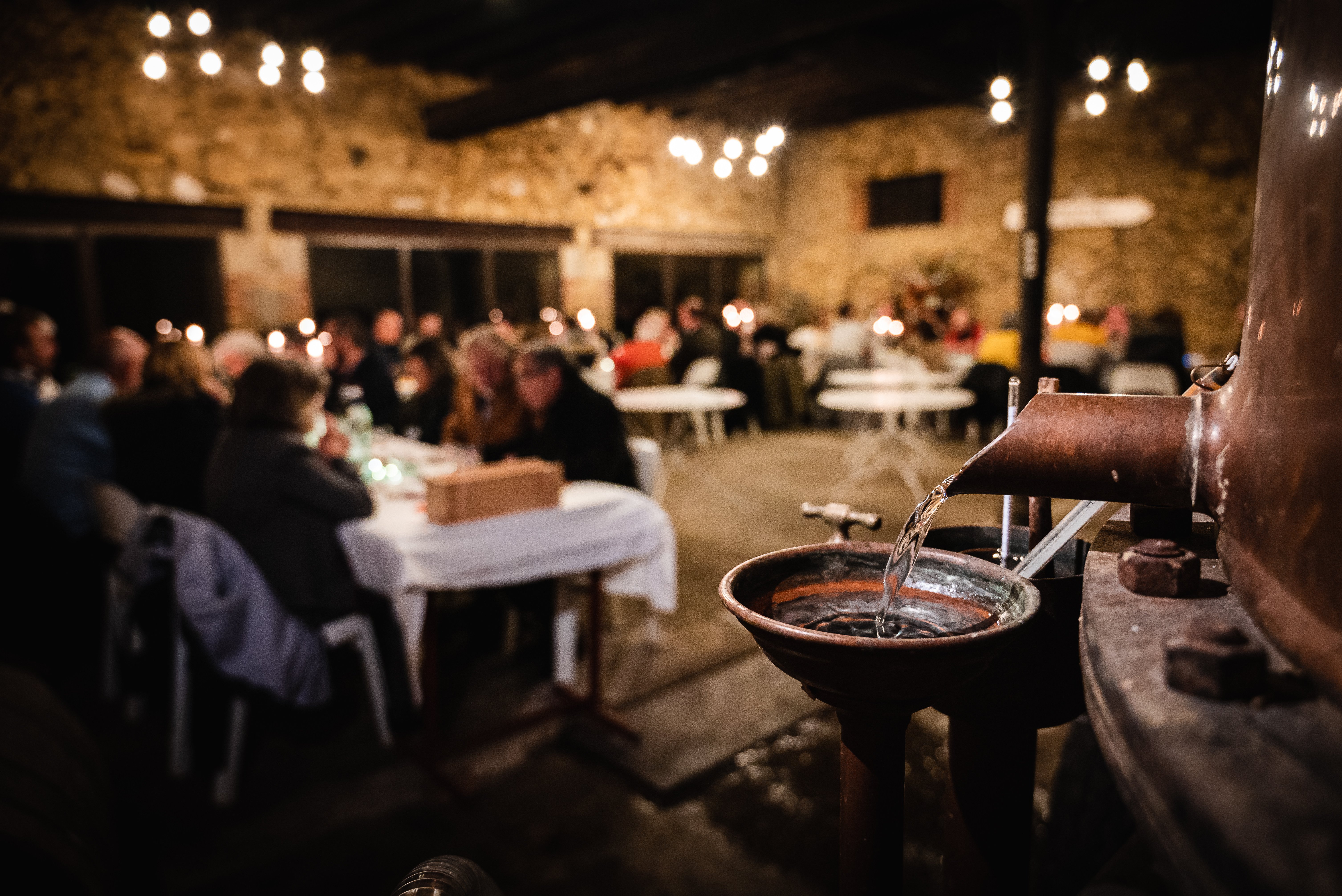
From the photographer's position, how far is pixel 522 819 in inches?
89.2

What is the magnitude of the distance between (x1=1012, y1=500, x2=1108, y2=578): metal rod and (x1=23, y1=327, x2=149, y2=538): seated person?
10.8 ft

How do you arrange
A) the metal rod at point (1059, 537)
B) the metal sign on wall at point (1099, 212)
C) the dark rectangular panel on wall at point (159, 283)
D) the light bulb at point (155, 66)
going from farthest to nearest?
the metal sign on wall at point (1099, 212), the dark rectangular panel on wall at point (159, 283), the light bulb at point (155, 66), the metal rod at point (1059, 537)

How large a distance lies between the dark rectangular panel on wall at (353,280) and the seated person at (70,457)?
462cm

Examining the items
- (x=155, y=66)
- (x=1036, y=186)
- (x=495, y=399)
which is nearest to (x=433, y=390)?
(x=495, y=399)

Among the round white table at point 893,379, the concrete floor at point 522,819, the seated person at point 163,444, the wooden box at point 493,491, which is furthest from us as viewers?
the round white table at point 893,379

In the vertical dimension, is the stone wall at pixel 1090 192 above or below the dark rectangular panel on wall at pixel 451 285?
above

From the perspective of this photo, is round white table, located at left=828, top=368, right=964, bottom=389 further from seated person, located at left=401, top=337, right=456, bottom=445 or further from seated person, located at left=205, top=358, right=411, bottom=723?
seated person, located at left=205, top=358, right=411, bottom=723

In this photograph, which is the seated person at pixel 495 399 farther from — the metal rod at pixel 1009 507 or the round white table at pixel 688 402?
the metal rod at pixel 1009 507

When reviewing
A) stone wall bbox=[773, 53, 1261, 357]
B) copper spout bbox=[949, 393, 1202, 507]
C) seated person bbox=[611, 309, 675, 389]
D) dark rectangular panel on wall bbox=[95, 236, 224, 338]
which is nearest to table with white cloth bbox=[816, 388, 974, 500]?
seated person bbox=[611, 309, 675, 389]

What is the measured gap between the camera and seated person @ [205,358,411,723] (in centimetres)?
239

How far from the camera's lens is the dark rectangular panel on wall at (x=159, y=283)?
21.3ft

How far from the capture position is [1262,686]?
2.02ft

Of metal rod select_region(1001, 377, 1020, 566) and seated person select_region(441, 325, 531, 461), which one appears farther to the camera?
seated person select_region(441, 325, 531, 461)

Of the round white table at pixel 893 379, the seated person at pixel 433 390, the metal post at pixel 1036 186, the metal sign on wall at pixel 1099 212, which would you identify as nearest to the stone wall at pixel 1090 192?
the metal sign on wall at pixel 1099 212
